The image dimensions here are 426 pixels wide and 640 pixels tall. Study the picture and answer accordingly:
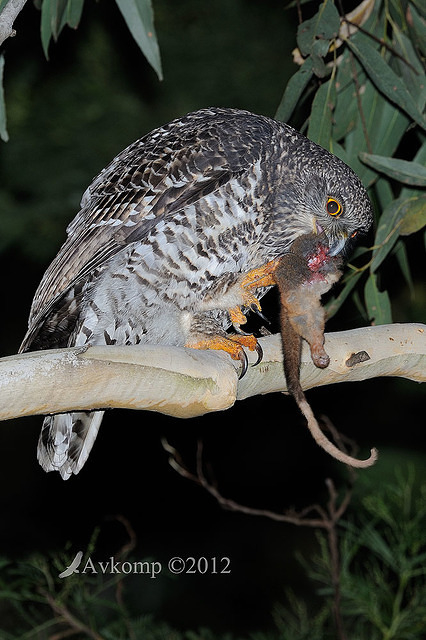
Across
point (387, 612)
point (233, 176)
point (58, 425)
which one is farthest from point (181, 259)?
point (387, 612)

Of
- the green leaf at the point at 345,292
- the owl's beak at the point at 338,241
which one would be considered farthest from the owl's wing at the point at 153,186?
the green leaf at the point at 345,292

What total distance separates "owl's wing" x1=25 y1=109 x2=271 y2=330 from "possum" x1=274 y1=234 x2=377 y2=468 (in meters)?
0.33

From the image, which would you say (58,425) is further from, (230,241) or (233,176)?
(233,176)

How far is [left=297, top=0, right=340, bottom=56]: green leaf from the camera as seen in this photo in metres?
2.57

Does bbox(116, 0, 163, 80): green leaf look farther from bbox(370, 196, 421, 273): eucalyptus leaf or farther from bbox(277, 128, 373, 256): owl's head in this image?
bbox(370, 196, 421, 273): eucalyptus leaf

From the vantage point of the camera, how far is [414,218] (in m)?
2.54

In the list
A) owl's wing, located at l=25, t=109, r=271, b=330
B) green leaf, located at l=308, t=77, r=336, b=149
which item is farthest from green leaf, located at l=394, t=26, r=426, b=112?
owl's wing, located at l=25, t=109, r=271, b=330

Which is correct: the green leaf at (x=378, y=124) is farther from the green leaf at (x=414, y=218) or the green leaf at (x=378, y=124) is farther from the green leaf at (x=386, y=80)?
the green leaf at (x=414, y=218)

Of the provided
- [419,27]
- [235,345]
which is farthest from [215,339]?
[419,27]

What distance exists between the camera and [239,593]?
5359 millimetres

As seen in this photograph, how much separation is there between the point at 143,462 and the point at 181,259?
3.32 m

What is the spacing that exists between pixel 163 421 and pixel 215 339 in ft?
7.77

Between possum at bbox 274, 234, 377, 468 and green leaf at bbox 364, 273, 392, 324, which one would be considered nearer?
possum at bbox 274, 234, 377, 468

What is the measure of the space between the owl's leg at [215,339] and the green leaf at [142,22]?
2.72ft
